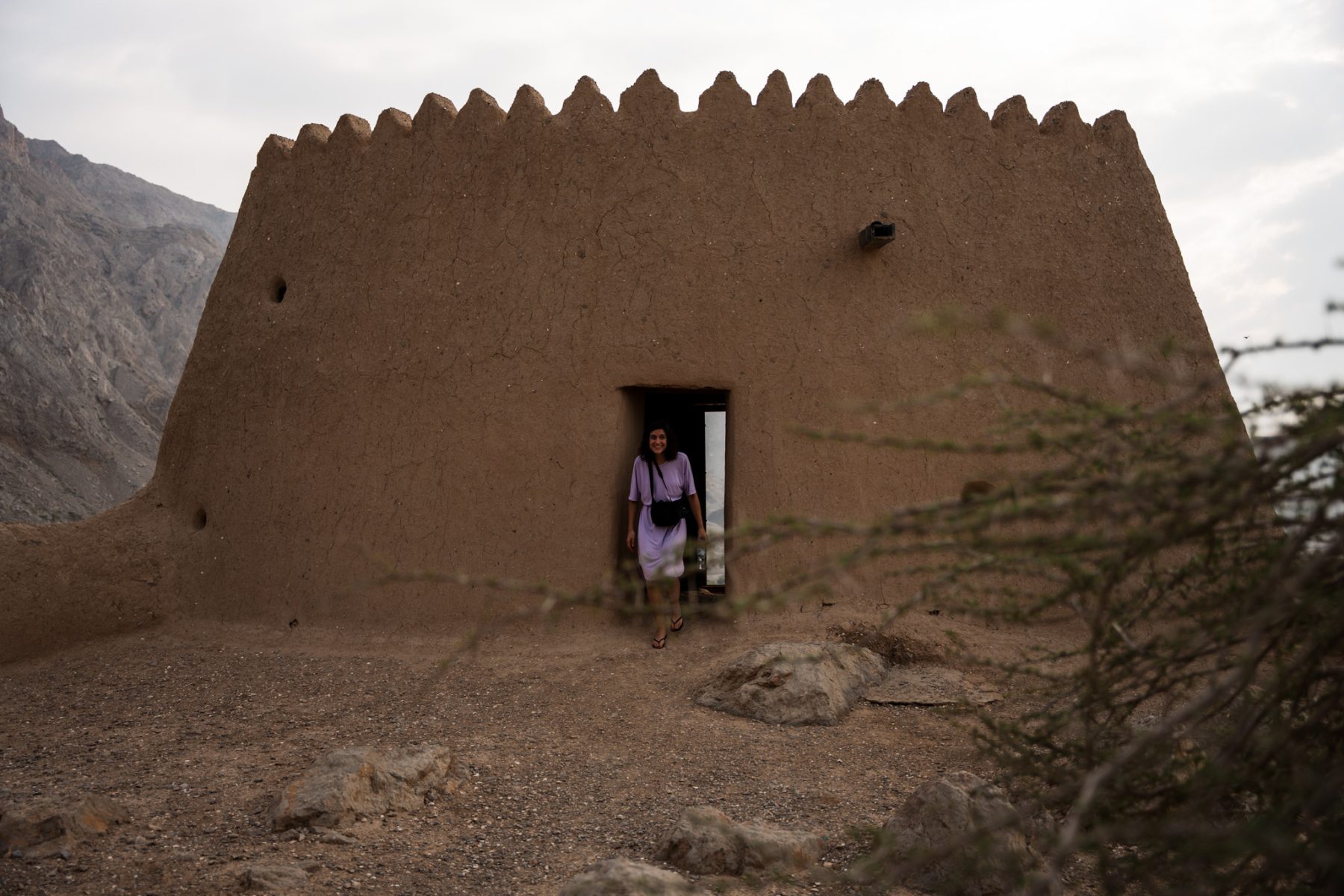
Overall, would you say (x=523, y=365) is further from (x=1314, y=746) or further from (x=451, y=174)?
(x=1314, y=746)

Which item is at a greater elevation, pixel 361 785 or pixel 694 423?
pixel 694 423

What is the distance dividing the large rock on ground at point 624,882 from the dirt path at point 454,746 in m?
0.16

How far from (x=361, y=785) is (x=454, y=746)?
0.81 metres

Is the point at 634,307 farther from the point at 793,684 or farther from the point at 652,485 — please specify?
the point at 793,684

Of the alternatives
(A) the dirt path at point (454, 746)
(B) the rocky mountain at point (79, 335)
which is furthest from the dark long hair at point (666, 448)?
(B) the rocky mountain at point (79, 335)

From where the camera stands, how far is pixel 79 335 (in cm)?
2252

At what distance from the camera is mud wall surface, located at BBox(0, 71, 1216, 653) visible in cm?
588

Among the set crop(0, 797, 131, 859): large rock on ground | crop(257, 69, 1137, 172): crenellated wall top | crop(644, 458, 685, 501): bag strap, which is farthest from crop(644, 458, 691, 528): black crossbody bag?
crop(0, 797, 131, 859): large rock on ground

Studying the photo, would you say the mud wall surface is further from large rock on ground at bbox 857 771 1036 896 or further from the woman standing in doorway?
large rock on ground at bbox 857 771 1036 896

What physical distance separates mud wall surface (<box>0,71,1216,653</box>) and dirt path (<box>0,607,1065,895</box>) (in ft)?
1.48

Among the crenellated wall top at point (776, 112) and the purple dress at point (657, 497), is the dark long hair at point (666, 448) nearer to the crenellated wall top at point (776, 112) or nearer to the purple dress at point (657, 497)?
the purple dress at point (657, 497)

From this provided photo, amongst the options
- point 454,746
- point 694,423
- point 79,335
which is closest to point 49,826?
point 454,746

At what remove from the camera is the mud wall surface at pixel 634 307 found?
588cm

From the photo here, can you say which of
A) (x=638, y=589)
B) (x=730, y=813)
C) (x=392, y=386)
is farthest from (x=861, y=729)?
(x=392, y=386)
